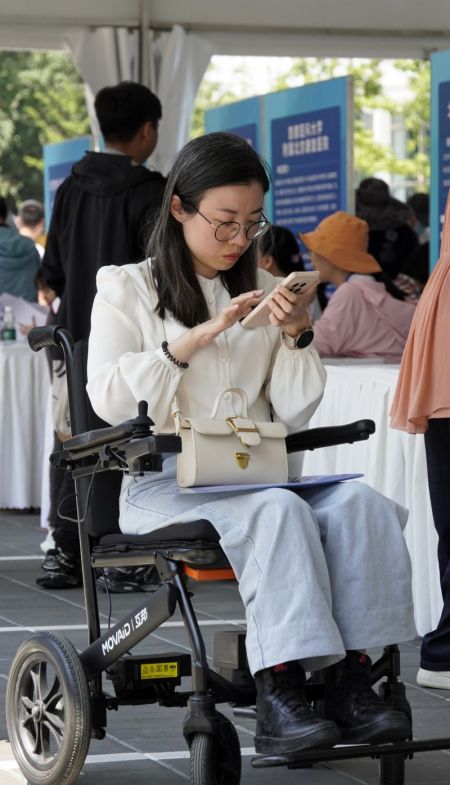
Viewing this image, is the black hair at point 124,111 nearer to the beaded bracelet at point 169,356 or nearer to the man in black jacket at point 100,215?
the man in black jacket at point 100,215

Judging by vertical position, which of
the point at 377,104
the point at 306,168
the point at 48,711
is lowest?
the point at 48,711

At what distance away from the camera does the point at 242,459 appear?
3104mm

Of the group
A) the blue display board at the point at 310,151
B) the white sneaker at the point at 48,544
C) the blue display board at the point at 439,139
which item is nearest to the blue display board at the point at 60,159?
the blue display board at the point at 310,151

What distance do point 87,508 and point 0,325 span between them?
567 cm

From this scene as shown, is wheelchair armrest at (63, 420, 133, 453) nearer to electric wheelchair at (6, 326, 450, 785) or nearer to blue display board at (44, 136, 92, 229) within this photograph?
electric wheelchair at (6, 326, 450, 785)

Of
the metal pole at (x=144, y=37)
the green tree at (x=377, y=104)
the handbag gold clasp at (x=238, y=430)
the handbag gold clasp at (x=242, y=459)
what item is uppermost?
the green tree at (x=377, y=104)

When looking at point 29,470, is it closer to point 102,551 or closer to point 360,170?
point 102,551

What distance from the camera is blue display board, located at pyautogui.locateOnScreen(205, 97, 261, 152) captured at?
9703mm

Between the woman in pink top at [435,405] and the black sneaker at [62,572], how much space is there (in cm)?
208

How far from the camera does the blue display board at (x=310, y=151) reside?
8.49 meters

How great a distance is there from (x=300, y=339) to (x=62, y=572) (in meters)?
2.91

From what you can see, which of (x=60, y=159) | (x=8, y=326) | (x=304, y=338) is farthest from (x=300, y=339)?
(x=60, y=159)

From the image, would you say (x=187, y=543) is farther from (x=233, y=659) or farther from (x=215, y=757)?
(x=215, y=757)

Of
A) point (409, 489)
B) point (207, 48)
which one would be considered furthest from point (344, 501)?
point (207, 48)
